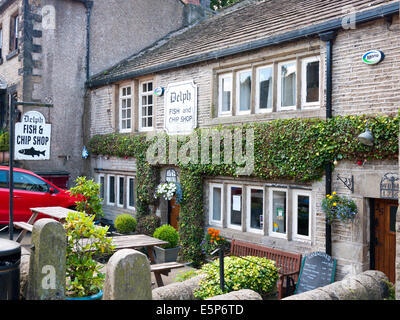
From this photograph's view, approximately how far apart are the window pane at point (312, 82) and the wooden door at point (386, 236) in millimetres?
2534

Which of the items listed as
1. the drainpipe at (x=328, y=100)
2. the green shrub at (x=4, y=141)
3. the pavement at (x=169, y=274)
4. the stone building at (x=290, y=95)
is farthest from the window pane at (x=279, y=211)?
the green shrub at (x=4, y=141)

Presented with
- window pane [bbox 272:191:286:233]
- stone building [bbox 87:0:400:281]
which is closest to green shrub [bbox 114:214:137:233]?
stone building [bbox 87:0:400:281]

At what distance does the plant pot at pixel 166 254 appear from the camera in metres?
10.2

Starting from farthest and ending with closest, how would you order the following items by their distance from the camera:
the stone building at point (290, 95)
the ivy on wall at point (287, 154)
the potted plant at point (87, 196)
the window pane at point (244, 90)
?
1. the potted plant at point (87, 196)
2. the window pane at point (244, 90)
3. the stone building at point (290, 95)
4. the ivy on wall at point (287, 154)

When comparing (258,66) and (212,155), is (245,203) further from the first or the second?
(258,66)

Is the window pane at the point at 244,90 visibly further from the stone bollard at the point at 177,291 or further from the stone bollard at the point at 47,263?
the stone bollard at the point at 47,263

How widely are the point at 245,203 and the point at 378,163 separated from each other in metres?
3.51

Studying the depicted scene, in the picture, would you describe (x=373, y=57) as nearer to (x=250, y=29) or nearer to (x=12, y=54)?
(x=250, y=29)

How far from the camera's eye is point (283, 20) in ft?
33.0

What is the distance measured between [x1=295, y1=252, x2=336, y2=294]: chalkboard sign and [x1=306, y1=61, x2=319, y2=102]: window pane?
10.6ft

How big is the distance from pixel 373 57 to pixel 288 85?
2114 millimetres

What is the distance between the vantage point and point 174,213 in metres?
12.5

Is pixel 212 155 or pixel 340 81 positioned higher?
pixel 340 81
